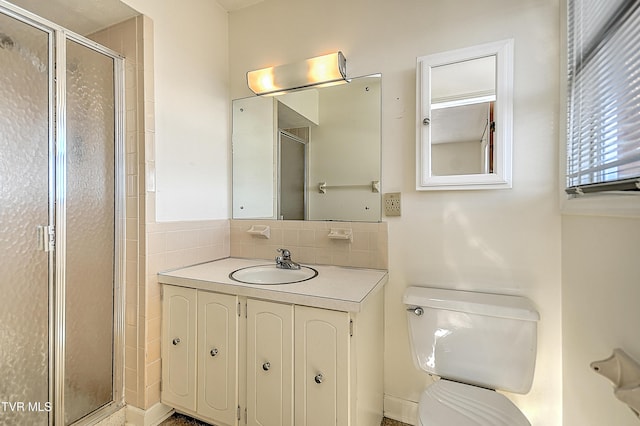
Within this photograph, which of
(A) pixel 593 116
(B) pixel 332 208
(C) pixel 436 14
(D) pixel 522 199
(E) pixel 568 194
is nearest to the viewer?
(A) pixel 593 116

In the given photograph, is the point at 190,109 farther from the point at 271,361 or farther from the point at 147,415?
the point at 147,415

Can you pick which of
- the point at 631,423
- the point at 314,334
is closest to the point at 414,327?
the point at 314,334

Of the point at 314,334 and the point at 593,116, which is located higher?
the point at 593,116

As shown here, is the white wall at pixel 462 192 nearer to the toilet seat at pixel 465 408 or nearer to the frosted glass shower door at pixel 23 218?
the toilet seat at pixel 465 408

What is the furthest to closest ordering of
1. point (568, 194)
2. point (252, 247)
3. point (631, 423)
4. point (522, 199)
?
1. point (252, 247)
2. point (522, 199)
3. point (568, 194)
4. point (631, 423)

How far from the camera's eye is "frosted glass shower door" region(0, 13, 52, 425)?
1.18 m

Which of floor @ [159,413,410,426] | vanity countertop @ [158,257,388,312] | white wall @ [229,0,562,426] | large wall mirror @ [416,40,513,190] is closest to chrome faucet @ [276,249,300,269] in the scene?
vanity countertop @ [158,257,388,312]

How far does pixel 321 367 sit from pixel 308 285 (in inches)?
12.9

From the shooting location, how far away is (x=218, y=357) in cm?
133

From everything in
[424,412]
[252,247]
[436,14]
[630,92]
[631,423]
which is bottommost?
[424,412]

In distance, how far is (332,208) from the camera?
1.67 m

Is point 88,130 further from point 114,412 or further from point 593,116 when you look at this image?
point 593,116

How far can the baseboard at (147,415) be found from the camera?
143 centimetres

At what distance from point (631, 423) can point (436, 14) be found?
171 centimetres
